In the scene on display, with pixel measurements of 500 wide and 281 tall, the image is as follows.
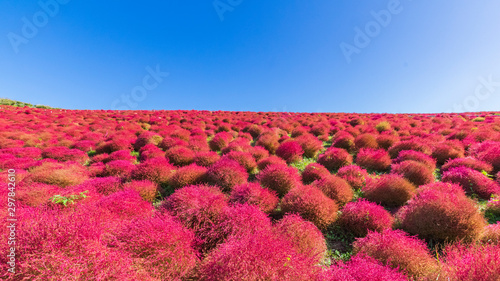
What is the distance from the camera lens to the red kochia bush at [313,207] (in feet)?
12.1

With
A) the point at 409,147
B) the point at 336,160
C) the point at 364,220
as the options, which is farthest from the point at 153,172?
the point at 409,147

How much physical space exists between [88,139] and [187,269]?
10.2 metres

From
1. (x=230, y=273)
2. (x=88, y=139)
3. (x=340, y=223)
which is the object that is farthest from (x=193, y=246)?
(x=88, y=139)

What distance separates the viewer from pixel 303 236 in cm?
301

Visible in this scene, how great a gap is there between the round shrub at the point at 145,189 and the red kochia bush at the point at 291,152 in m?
4.35

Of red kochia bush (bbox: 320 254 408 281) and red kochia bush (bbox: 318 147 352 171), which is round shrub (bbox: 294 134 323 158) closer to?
red kochia bush (bbox: 318 147 352 171)

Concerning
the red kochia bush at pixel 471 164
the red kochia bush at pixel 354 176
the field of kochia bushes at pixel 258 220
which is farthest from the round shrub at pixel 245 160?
the red kochia bush at pixel 471 164

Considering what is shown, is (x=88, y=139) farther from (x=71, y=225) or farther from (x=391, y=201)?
(x=391, y=201)

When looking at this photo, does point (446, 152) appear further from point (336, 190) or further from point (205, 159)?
point (205, 159)

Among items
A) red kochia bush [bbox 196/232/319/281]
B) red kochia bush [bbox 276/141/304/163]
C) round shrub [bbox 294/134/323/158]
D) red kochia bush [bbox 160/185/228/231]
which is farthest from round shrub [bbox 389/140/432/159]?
red kochia bush [bbox 160/185/228/231]

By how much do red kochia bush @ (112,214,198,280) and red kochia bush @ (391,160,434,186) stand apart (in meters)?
5.54

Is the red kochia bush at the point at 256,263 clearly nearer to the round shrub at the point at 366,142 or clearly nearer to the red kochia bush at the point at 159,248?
the red kochia bush at the point at 159,248

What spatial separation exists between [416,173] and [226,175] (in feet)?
17.0

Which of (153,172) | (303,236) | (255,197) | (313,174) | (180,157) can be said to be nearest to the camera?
(303,236)
